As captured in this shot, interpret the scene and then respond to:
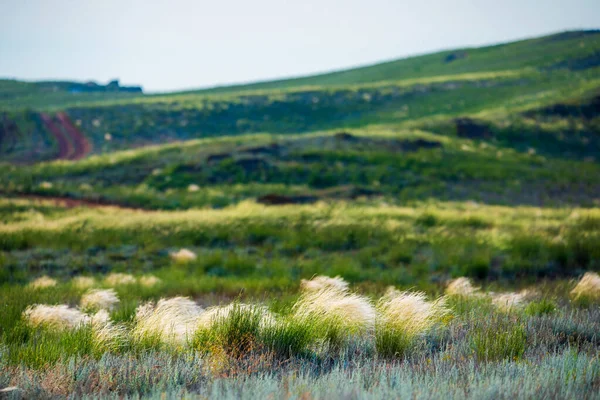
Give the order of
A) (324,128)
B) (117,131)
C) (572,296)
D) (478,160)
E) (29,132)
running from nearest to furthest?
1. (572,296)
2. (478,160)
3. (29,132)
4. (117,131)
5. (324,128)

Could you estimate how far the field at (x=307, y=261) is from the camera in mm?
3926

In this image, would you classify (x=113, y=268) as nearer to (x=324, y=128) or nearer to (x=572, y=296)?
(x=572, y=296)

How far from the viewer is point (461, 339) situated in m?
5.05

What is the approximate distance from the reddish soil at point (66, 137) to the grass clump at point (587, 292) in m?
41.3

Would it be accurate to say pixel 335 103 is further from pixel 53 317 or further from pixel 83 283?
pixel 53 317

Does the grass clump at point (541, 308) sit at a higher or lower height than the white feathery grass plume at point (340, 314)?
lower

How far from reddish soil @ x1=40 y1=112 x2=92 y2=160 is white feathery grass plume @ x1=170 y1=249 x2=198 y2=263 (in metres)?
31.9

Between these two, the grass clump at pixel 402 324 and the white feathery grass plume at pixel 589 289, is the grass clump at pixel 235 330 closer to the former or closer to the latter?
the grass clump at pixel 402 324

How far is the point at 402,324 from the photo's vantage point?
196 inches

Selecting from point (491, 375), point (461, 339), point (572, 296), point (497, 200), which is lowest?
point (497, 200)

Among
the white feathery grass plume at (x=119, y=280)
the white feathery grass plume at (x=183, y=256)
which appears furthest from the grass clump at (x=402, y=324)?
the white feathery grass plume at (x=183, y=256)

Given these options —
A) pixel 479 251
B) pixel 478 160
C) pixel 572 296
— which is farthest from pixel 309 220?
pixel 478 160

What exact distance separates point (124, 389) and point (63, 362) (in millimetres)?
839

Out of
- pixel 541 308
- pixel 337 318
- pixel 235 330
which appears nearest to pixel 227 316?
pixel 235 330
